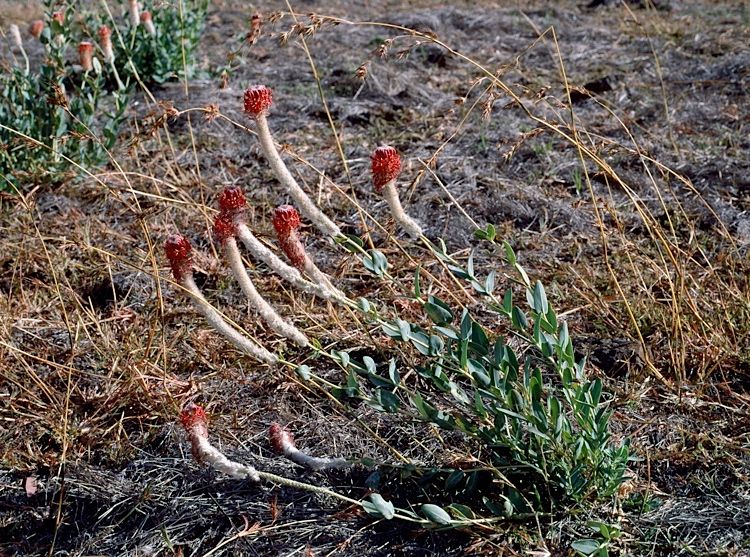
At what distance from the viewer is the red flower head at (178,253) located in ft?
5.69

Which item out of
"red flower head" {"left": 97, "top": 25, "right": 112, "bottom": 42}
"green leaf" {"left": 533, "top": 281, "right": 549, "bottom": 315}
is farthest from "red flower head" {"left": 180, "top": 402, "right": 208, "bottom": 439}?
"red flower head" {"left": 97, "top": 25, "right": 112, "bottom": 42}

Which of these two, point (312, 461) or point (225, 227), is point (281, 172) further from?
point (312, 461)

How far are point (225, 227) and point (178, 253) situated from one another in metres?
0.12

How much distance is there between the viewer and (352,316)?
6.73ft

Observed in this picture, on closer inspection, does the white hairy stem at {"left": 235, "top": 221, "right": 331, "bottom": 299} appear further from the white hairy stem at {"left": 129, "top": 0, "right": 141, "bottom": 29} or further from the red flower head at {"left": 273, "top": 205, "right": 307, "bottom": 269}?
the white hairy stem at {"left": 129, "top": 0, "right": 141, "bottom": 29}

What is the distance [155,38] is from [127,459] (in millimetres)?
2880

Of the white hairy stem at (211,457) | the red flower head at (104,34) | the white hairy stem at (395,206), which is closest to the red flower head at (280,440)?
the white hairy stem at (211,457)

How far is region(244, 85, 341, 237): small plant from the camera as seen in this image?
5.73 feet

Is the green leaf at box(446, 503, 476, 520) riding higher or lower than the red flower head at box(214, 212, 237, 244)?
lower

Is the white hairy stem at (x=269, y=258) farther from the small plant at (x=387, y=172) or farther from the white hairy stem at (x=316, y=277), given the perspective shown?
the small plant at (x=387, y=172)

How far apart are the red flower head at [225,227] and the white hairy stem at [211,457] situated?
42cm

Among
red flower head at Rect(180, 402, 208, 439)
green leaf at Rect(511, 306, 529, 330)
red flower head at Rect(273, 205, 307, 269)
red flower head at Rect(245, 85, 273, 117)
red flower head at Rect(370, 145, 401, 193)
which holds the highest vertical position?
red flower head at Rect(245, 85, 273, 117)

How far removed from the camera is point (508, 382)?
1677 mm

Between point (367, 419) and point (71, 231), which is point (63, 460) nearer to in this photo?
point (367, 419)
